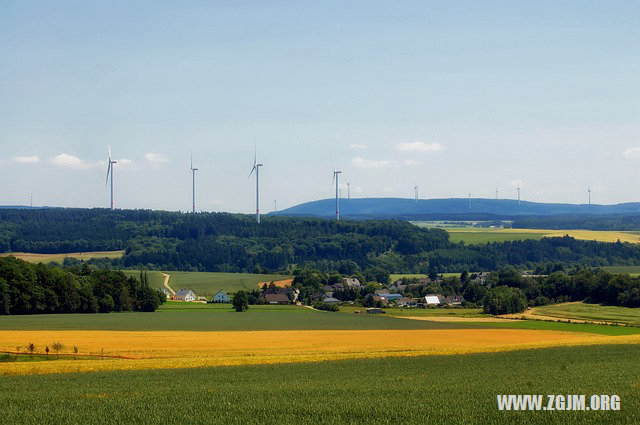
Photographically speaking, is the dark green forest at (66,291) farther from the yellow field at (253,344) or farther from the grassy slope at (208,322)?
the yellow field at (253,344)

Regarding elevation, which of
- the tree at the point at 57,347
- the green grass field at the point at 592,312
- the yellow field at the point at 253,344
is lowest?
the green grass field at the point at 592,312

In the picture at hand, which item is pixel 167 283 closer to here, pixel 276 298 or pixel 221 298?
pixel 221 298

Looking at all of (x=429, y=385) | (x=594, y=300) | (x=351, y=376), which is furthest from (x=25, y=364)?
(x=594, y=300)

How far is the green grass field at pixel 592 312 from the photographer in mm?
93750

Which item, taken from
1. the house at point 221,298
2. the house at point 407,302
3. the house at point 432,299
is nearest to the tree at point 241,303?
the house at point 221,298

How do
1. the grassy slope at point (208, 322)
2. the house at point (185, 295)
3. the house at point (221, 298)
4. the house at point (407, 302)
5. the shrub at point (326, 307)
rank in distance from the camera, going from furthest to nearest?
the house at point (185, 295) → the house at point (221, 298) → the house at point (407, 302) → the shrub at point (326, 307) → the grassy slope at point (208, 322)

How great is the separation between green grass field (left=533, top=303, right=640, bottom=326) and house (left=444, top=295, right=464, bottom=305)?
1645cm

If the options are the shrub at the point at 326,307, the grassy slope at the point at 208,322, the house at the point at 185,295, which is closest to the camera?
the grassy slope at the point at 208,322

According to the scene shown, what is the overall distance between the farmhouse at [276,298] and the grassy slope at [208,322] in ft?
92.1

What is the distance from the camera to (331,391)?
3259 cm

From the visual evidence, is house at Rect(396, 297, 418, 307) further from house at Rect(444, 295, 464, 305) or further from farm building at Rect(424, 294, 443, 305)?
house at Rect(444, 295, 464, 305)

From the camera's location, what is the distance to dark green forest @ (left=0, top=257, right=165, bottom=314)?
88.3 metres

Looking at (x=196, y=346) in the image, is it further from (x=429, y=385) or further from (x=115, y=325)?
(x=429, y=385)

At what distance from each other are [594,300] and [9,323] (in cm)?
7405
